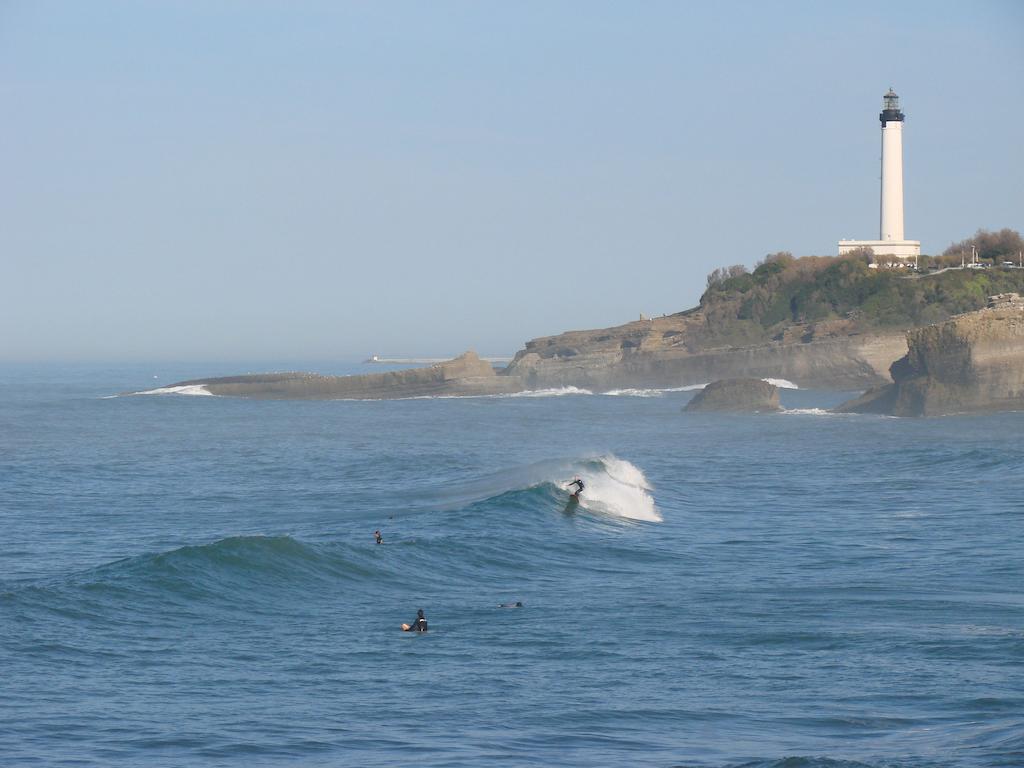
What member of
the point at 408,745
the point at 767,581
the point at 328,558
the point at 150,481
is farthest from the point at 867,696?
the point at 150,481

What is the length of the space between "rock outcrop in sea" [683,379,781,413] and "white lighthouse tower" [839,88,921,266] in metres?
41.4

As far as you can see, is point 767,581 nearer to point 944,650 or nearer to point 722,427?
point 944,650

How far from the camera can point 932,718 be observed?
16.1 m

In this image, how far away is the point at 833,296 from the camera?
108 metres

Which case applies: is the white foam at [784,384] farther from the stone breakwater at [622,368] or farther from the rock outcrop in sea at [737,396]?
the rock outcrop in sea at [737,396]

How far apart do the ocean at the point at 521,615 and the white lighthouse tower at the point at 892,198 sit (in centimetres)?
7234

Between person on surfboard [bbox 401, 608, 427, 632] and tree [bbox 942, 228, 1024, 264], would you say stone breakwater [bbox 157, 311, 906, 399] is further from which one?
person on surfboard [bbox 401, 608, 427, 632]

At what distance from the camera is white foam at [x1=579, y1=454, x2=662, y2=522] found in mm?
36125

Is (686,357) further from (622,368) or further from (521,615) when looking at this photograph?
(521,615)

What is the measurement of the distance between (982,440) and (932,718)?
39852 mm

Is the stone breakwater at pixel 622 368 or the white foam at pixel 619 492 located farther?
the stone breakwater at pixel 622 368

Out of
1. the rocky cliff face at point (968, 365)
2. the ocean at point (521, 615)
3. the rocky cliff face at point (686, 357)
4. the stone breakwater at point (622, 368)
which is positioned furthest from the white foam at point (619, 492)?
the stone breakwater at point (622, 368)

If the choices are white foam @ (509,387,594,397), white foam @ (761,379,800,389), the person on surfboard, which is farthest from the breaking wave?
white foam @ (509,387,594,397)

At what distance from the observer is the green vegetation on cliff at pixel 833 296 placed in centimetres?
9738
